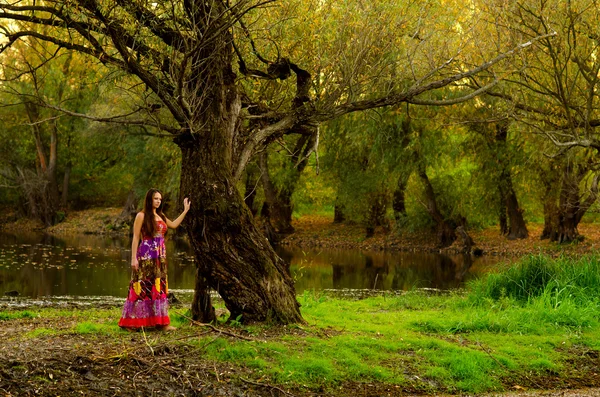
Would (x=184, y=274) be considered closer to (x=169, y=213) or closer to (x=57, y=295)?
(x=57, y=295)

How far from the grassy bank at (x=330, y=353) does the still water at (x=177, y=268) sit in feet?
16.8

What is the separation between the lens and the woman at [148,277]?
10539 mm

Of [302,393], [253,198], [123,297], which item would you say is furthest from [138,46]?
[253,198]

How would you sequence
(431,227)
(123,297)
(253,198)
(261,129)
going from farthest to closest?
1. (253,198)
2. (431,227)
3. (123,297)
4. (261,129)

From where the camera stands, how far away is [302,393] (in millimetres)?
8898

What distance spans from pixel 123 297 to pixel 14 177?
31231 mm

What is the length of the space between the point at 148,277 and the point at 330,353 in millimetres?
2624

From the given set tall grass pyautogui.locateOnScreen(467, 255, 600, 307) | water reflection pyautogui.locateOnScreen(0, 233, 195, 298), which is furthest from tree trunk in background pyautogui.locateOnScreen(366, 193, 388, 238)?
tall grass pyautogui.locateOnScreen(467, 255, 600, 307)

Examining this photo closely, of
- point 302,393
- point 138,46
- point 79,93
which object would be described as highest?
point 79,93

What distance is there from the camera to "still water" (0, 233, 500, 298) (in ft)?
70.4

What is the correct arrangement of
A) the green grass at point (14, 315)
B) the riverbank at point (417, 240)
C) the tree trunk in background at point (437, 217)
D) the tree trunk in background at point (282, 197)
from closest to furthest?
the green grass at point (14, 315) → the riverbank at point (417, 240) → the tree trunk in background at point (437, 217) → the tree trunk in background at point (282, 197)

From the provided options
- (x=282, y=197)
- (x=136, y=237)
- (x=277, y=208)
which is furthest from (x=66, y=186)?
(x=136, y=237)

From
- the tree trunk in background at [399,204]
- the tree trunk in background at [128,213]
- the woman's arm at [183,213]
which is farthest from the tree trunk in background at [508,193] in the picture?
the woman's arm at [183,213]

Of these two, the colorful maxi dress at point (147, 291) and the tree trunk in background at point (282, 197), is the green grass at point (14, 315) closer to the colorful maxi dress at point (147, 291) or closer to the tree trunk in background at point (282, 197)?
the colorful maxi dress at point (147, 291)
